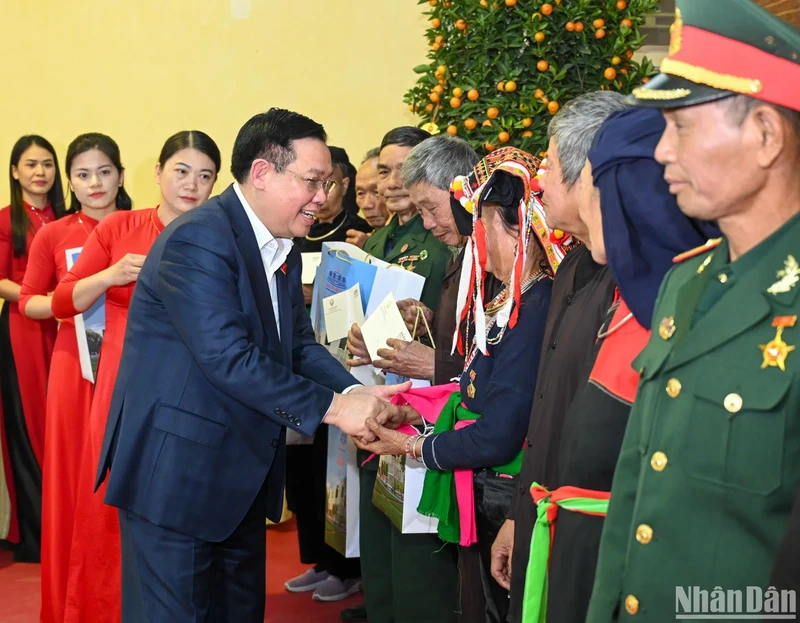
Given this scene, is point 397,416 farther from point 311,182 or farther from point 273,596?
point 273,596

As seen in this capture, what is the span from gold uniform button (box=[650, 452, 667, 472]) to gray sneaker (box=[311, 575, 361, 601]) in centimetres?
288

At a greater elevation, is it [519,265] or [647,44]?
[647,44]

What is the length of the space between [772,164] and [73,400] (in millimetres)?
2969

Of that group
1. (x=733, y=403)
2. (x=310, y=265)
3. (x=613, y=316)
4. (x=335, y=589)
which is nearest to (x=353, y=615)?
(x=335, y=589)

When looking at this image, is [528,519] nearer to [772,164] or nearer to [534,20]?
[772,164]

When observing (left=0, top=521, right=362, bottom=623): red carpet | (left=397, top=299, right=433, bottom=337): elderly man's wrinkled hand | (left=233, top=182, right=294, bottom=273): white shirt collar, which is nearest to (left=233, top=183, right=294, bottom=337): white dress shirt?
(left=233, top=182, right=294, bottom=273): white shirt collar

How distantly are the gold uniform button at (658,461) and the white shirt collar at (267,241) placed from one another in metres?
1.44

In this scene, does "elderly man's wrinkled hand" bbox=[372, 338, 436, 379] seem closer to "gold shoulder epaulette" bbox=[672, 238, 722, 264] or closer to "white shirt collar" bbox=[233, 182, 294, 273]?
"white shirt collar" bbox=[233, 182, 294, 273]

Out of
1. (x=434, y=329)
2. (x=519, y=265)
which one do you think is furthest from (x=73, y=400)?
(x=519, y=265)

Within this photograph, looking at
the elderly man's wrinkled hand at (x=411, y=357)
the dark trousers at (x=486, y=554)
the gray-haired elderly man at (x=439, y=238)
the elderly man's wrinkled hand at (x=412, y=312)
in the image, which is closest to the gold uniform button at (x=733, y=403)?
the dark trousers at (x=486, y=554)

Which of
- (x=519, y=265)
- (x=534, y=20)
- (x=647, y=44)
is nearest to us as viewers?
(x=519, y=265)

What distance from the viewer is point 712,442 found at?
119 centimetres

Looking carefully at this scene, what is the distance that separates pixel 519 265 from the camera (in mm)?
2229

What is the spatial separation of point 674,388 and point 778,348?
15cm
